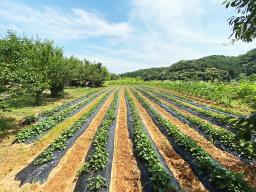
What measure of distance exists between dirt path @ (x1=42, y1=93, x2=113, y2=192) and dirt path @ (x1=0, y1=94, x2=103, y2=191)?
111 cm

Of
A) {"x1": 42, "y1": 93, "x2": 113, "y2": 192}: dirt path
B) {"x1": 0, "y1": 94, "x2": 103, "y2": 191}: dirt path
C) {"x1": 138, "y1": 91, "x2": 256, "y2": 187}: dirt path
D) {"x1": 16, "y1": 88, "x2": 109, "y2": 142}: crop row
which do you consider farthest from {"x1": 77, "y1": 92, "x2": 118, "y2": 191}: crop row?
{"x1": 138, "y1": 91, "x2": 256, "y2": 187}: dirt path

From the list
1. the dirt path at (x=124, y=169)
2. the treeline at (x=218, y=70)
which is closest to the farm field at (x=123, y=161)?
the dirt path at (x=124, y=169)

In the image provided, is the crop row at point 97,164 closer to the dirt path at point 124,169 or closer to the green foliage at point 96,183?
the green foliage at point 96,183

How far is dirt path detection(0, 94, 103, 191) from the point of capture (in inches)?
316

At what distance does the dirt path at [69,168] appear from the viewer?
7.48m

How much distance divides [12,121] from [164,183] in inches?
474

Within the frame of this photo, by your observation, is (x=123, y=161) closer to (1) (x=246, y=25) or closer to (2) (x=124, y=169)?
(2) (x=124, y=169)

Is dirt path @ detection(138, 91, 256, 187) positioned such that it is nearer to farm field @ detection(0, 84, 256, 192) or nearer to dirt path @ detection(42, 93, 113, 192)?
farm field @ detection(0, 84, 256, 192)

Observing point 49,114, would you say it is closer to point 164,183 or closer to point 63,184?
point 63,184

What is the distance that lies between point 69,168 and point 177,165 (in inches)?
156

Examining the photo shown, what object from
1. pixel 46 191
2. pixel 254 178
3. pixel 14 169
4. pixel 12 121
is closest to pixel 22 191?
pixel 46 191

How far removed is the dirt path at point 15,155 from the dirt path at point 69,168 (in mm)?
1109

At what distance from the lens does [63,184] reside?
7590 mm

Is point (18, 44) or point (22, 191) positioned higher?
point (18, 44)
